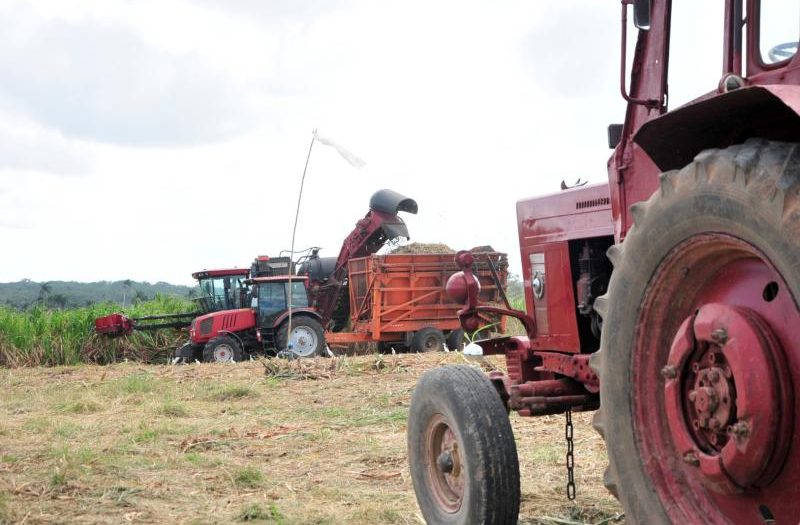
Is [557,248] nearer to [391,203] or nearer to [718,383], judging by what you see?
[718,383]

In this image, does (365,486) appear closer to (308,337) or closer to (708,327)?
(708,327)

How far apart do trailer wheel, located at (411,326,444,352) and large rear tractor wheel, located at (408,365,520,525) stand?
14275mm

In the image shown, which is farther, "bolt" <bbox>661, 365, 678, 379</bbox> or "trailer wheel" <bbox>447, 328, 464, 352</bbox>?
"trailer wheel" <bbox>447, 328, 464, 352</bbox>

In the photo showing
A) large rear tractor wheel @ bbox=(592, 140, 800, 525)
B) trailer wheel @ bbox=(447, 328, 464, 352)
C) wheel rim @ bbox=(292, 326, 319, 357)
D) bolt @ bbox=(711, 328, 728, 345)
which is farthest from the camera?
trailer wheel @ bbox=(447, 328, 464, 352)

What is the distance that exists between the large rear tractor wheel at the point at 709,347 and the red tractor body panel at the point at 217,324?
16.9 m

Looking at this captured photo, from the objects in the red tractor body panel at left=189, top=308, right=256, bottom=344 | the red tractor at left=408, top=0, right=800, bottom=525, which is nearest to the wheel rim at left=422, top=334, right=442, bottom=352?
the red tractor body panel at left=189, top=308, right=256, bottom=344

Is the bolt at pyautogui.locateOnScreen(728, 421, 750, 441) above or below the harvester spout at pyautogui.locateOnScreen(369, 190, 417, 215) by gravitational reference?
below

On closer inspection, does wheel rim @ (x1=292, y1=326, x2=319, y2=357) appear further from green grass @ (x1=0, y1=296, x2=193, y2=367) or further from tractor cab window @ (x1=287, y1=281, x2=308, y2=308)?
green grass @ (x1=0, y1=296, x2=193, y2=367)

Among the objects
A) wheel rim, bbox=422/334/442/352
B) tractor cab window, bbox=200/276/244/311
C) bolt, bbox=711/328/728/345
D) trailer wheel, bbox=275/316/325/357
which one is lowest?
wheel rim, bbox=422/334/442/352

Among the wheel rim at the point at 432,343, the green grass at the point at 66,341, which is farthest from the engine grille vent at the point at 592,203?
the green grass at the point at 66,341

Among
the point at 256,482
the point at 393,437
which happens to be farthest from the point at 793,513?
the point at 393,437

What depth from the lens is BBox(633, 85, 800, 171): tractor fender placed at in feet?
7.36

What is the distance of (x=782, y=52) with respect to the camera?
252 cm

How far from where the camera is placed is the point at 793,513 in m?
2.16
